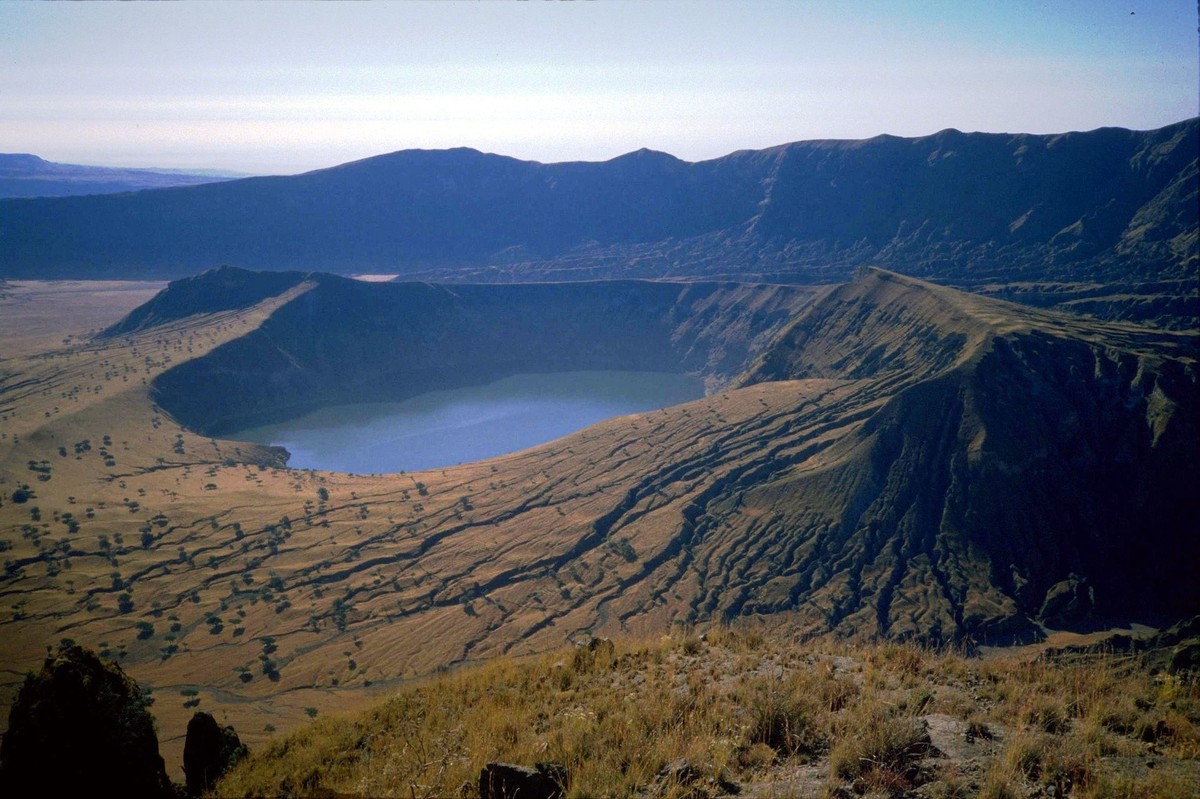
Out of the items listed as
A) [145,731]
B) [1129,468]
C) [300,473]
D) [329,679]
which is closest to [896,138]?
[1129,468]

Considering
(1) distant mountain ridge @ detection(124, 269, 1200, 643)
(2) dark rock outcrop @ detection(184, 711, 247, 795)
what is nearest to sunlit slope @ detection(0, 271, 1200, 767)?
(1) distant mountain ridge @ detection(124, 269, 1200, 643)

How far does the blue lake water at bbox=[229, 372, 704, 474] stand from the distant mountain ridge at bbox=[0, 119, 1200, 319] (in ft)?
118

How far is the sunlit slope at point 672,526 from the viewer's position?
31375mm

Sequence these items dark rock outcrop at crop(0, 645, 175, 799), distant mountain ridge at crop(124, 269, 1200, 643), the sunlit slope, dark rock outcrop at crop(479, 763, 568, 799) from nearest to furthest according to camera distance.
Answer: dark rock outcrop at crop(479, 763, 568, 799)
dark rock outcrop at crop(0, 645, 175, 799)
the sunlit slope
distant mountain ridge at crop(124, 269, 1200, 643)

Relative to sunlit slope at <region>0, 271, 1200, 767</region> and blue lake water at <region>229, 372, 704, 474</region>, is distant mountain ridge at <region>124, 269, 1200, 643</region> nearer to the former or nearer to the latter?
sunlit slope at <region>0, 271, 1200, 767</region>

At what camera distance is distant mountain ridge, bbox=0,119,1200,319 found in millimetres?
106750

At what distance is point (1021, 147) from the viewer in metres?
121

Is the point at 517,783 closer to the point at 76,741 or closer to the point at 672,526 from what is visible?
the point at 76,741

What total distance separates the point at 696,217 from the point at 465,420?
84.5 metres

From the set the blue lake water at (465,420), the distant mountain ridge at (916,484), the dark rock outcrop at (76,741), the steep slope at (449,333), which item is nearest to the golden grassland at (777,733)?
the dark rock outcrop at (76,741)

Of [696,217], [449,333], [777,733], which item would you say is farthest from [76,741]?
[696,217]

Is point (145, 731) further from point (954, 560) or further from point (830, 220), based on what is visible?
point (830, 220)

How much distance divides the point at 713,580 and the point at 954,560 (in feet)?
38.2

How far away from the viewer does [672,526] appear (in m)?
39.7
